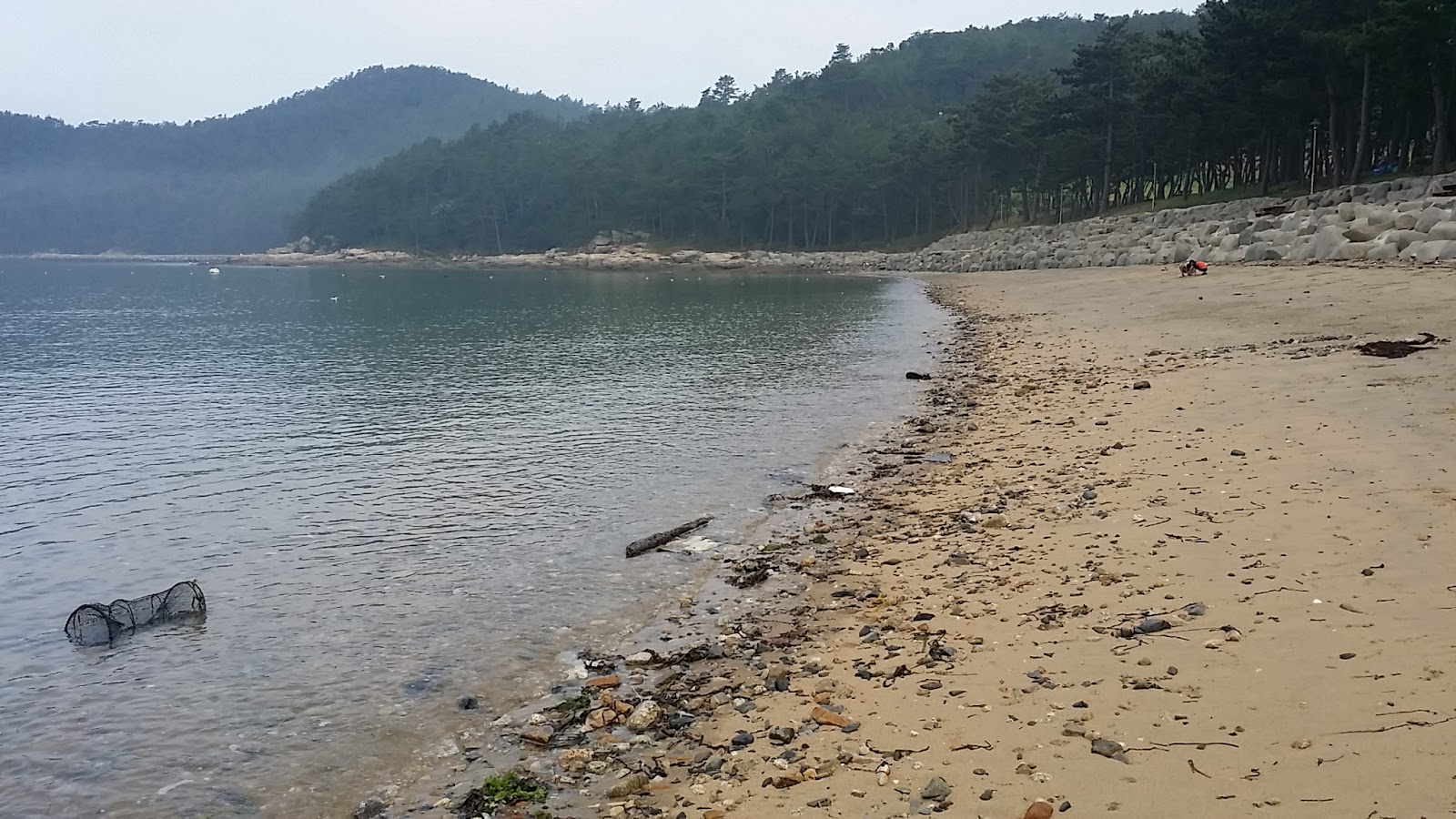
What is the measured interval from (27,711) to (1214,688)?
9.08 m

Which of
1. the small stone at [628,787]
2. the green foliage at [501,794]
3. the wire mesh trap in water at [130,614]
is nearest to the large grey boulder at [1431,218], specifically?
the small stone at [628,787]

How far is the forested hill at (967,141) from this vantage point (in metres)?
48.4

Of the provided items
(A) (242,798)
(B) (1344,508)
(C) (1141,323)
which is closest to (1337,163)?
(C) (1141,323)

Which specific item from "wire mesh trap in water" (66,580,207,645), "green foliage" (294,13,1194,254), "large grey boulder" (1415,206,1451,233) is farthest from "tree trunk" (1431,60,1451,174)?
"wire mesh trap in water" (66,580,207,645)

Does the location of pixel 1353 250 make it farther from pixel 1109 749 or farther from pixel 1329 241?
pixel 1109 749

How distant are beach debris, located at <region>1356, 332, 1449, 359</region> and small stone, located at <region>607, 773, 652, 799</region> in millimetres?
14255

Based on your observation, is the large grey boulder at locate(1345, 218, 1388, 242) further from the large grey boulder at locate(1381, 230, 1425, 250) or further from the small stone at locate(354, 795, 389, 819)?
the small stone at locate(354, 795, 389, 819)

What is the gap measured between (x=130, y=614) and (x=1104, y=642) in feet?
30.3

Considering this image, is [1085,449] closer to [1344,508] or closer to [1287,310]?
[1344,508]

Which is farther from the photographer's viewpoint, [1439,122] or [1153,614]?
[1439,122]

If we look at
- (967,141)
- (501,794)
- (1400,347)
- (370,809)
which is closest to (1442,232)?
(1400,347)

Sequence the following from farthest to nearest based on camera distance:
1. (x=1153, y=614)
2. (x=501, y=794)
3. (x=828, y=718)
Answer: (x=1153, y=614) < (x=828, y=718) < (x=501, y=794)

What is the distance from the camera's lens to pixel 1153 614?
6.85 meters

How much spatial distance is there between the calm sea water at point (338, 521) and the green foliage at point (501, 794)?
1.10m
